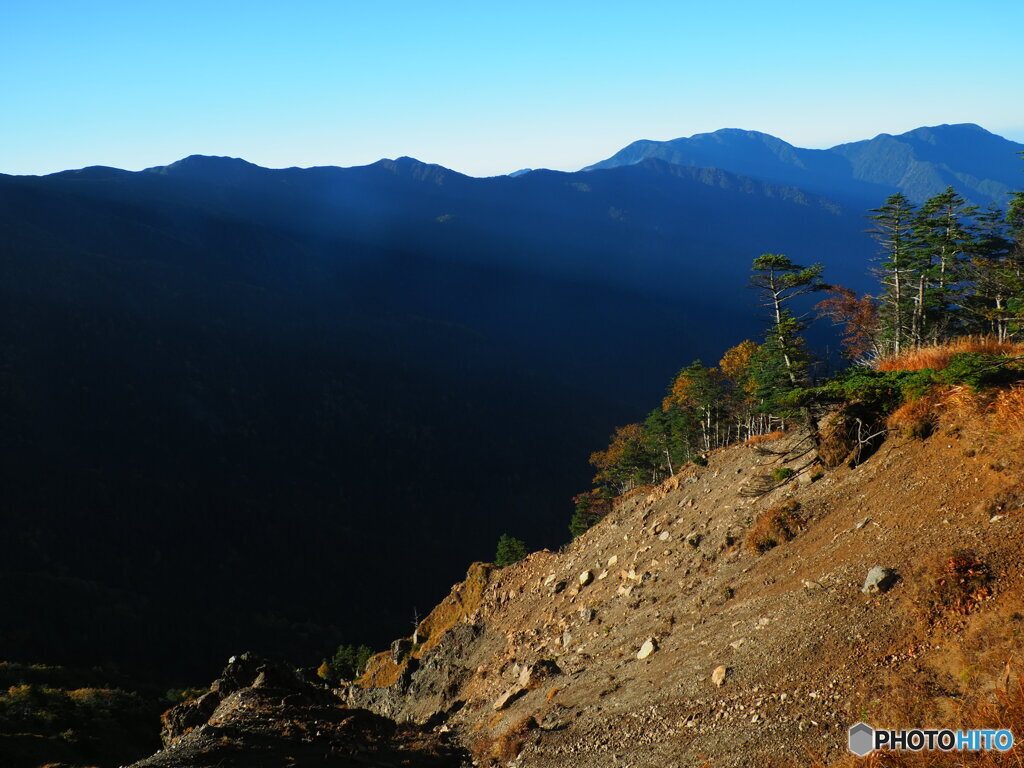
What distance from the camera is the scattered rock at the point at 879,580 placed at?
Result: 12102mm

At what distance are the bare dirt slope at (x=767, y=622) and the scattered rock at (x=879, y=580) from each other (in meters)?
0.16

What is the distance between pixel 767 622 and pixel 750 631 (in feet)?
1.34

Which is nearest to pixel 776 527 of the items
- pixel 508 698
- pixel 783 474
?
pixel 783 474

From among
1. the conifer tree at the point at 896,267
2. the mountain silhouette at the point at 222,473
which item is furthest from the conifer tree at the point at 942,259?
the mountain silhouette at the point at 222,473

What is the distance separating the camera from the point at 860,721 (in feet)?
32.4

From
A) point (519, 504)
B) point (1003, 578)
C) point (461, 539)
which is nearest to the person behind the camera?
point (1003, 578)

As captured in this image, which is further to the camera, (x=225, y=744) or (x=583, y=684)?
(x=583, y=684)

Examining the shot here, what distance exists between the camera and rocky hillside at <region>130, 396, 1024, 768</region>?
10.4 m

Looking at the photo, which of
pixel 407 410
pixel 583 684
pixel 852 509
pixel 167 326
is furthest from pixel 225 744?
pixel 167 326

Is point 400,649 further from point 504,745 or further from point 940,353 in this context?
point 940,353

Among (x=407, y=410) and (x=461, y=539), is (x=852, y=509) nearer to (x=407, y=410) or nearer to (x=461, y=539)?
(x=461, y=539)

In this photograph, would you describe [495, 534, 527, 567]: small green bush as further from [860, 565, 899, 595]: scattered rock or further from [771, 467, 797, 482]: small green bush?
[860, 565, 899, 595]: scattered rock

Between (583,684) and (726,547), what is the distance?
549 cm

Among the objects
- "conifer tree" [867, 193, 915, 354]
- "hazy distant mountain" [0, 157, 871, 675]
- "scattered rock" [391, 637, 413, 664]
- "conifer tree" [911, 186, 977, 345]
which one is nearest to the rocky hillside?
"scattered rock" [391, 637, 413, 664]
